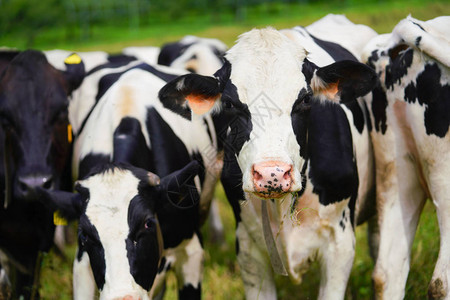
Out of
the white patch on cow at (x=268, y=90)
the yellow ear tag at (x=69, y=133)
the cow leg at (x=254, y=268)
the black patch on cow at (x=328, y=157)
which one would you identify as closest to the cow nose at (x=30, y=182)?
the yellow ear tag at (x=69, y=133)

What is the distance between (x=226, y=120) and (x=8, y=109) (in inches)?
81.0

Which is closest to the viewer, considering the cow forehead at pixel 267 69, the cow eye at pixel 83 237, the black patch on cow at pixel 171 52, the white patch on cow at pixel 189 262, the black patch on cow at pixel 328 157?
the cow forehead at pixel 267 69

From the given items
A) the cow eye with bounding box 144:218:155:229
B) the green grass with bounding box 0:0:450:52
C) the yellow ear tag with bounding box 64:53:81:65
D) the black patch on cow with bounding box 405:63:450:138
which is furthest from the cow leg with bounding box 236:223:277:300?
the green grass with bounding box 0:0:450:52

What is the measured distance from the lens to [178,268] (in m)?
4.78

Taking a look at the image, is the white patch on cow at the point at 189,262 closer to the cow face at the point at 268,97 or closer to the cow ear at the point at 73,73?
the cow face at the point at 268,97

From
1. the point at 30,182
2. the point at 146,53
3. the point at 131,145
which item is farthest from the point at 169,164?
the point at 146,53

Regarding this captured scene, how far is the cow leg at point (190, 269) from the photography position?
4.73 m

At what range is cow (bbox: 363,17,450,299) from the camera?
3920mm

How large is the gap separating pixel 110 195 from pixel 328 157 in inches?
58.3

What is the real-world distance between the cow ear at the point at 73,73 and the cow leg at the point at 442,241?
3.26m

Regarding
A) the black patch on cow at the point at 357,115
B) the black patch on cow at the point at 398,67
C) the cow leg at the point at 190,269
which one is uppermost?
the black patch on cow at the point at 398,67

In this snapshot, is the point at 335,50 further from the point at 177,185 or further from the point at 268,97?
the point at 177,185

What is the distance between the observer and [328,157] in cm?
424

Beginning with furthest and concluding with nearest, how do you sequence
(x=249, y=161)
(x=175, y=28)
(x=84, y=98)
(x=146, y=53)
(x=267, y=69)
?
(x=175, y=28), (x=146, y=53), (x=84, y=98), (x=267, y=69), (x=249, y=161)
